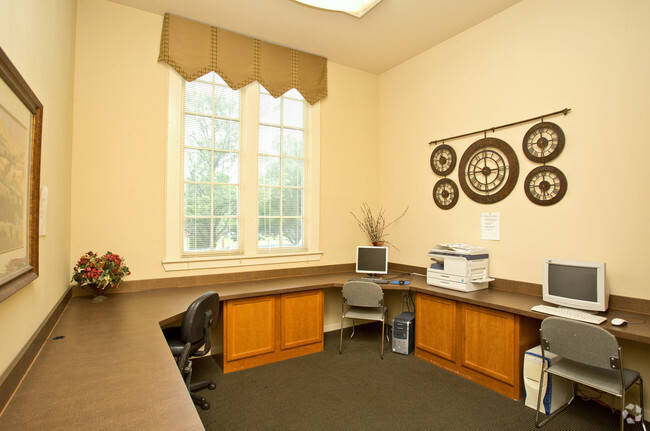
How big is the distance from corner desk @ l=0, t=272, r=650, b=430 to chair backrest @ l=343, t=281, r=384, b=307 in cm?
44

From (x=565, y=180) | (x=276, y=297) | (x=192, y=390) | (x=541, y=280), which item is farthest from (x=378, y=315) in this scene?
(x=565, y=180)

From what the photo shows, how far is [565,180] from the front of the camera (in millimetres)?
3029

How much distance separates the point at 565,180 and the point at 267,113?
3172 mm

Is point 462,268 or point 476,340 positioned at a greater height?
point 462,268

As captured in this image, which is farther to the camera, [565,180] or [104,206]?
[104,206]

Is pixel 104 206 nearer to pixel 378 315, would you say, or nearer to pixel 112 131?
pixel 112 131

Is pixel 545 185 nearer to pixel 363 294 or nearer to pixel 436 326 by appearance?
pixel 436 326

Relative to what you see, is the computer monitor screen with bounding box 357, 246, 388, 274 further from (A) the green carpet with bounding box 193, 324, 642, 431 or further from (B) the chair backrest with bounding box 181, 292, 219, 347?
(B) the chair backrest with bounding box 181, 292, 219, 347

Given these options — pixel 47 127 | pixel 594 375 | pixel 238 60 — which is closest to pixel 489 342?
pixel 594 375

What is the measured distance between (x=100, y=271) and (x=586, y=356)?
3645 millimetres

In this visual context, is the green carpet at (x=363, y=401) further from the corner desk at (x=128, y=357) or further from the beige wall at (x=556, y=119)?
the beige wall at (x=556, y=119)

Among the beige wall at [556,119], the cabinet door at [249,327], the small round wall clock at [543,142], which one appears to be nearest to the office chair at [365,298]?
the cabinet door at [249,327]

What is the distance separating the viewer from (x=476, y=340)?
125 inches

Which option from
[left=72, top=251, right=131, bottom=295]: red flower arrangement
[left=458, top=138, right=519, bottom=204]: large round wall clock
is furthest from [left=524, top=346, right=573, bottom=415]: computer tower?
[left=72, top=251, right=131, bottom=295]: red flower arrangement
